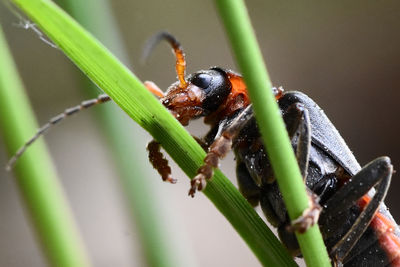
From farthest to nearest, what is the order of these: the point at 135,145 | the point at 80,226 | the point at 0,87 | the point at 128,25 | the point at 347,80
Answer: the point at 128,25, the point at 347,80, the point at 80,226, the point at 135,145, the point at 0,87

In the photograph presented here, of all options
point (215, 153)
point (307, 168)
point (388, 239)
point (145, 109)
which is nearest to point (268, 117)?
point (145, 109)

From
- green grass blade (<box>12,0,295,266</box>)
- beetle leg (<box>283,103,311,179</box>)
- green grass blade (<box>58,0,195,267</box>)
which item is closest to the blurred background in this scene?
green grass blade (<box>58,0,195,267</box>)

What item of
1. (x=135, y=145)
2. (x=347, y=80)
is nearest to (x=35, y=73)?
(x=347, y=80)

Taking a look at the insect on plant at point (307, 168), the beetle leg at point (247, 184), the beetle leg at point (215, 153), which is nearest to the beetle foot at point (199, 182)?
the beetle leg at point (215, 153)

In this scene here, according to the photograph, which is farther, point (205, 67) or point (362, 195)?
point (205, 67)

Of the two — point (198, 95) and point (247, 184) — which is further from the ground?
point (198, 95)

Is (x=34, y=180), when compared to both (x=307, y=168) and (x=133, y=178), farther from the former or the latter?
(x=307, y=168)

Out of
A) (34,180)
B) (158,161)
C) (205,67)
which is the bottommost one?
(158,161)

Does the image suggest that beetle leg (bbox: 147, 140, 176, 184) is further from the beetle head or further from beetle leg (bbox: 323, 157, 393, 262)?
beetle leg (bbox: 323, 157, 393, 262)

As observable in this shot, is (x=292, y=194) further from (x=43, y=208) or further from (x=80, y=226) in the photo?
(x=80, y=226)
